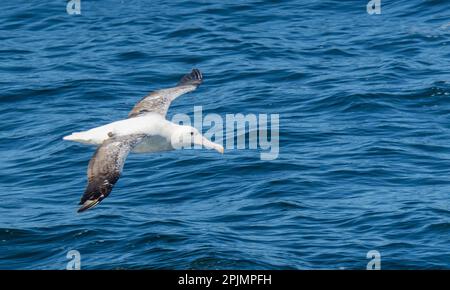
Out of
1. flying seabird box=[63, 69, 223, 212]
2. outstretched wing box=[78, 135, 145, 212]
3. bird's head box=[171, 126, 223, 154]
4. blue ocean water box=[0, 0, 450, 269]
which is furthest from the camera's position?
blue ocean water box=[0, 0, 450, 269]

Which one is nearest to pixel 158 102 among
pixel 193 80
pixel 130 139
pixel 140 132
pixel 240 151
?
pixel 193 80

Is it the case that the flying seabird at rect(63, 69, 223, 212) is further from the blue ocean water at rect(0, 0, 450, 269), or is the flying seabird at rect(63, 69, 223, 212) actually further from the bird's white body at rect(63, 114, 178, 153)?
the blue ocean water at rect(0, 0, 450, 269)

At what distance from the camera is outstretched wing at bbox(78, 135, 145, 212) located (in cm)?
1451

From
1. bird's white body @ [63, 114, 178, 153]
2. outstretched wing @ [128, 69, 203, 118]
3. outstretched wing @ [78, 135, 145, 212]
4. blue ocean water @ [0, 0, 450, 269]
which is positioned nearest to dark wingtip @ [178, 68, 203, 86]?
outstretched wing @ [128, 69, 203, 118]

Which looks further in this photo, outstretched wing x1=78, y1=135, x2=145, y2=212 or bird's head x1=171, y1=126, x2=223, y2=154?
bird's head x1=171, y1=126, x2=223, y2=154

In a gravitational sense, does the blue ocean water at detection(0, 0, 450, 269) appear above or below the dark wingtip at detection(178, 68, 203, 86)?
below

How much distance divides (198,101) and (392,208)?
22.2 feet

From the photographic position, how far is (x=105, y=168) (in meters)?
15.2

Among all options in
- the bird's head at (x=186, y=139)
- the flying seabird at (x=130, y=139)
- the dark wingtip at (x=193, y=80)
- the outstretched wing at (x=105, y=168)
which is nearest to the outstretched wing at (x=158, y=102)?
the flying seabird at (x=130, y=139)

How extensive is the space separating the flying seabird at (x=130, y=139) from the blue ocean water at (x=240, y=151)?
1657 mm

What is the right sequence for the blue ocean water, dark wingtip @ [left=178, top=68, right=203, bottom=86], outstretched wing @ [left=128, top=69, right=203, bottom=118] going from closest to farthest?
the blue ocean water < outstretched wing @ [left=128, top=69, right=203, bottom=118] < dark wingtip @ [left=178, top=68, right=203, bottom=86]

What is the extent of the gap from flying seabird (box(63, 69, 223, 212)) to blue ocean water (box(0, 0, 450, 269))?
1.66 m

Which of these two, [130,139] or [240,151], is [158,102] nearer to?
[130,139]

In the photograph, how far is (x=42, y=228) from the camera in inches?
736
